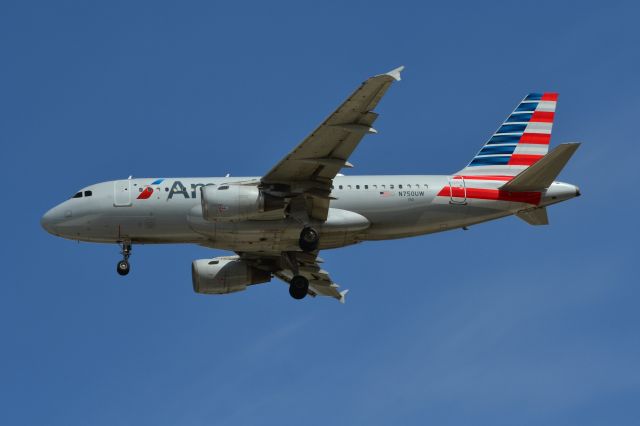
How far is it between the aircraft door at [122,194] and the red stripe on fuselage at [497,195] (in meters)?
→ 12.4

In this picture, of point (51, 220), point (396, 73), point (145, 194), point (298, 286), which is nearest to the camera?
point (396, 73)

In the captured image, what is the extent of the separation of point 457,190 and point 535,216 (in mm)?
3434

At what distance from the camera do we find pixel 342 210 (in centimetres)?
4569

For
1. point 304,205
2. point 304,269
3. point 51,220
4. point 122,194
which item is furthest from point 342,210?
point 51,220

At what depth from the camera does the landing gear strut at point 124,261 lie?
46719 millimetres

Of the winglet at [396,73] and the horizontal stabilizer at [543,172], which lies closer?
the winglet at [396,73]

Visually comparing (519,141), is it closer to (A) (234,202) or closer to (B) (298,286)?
(B) (298,286)

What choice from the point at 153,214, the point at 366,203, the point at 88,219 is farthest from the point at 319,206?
the point at 88,219

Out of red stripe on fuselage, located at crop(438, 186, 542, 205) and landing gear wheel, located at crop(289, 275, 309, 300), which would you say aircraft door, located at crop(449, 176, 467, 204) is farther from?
landing gear wheel, located at crop(289, 275, 309, 300)

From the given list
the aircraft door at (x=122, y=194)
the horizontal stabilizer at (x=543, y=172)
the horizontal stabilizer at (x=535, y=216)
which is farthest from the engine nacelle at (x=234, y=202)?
the horizontal stabilizer at (x=535, y=216)

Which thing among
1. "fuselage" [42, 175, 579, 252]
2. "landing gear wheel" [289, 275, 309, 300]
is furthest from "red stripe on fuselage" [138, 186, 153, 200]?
"landing gear wheel" [289, 275, 309, 300]

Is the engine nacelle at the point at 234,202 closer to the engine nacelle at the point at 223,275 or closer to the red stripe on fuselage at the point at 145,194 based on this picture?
the red stripe on fuselage at the point at 145,194

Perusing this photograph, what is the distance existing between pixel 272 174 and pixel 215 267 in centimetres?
823

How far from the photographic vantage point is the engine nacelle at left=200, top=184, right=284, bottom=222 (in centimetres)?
4359
